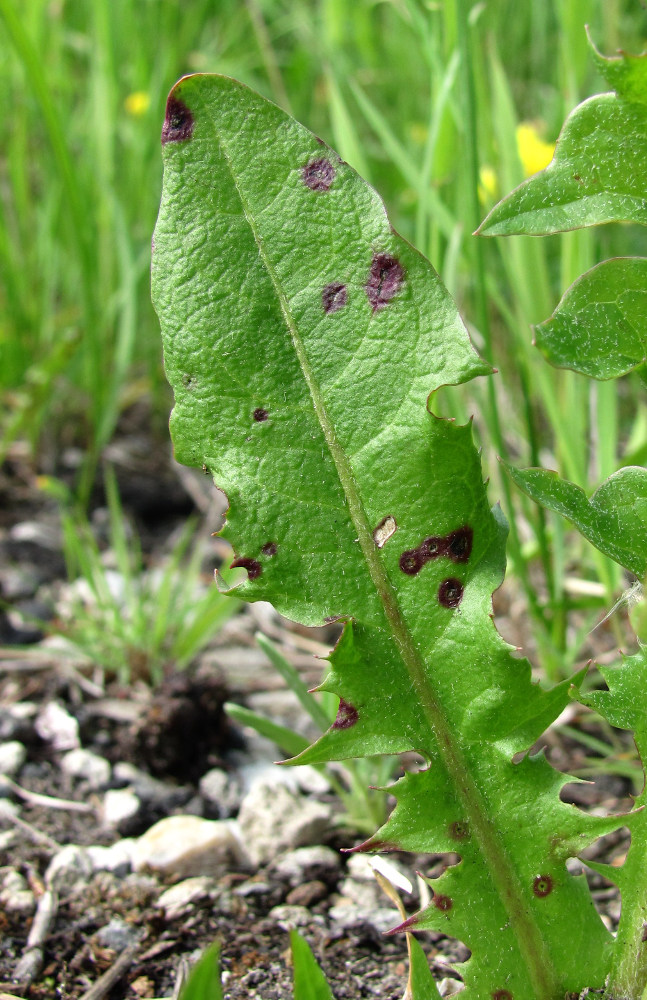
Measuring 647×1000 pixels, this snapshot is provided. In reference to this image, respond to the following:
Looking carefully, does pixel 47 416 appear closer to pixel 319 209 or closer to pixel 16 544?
pixel 16 544

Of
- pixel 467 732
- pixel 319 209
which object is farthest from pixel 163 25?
pixel 467 732

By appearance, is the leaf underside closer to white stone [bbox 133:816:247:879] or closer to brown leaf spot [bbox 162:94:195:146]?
brown leaf spot [bbox 162:94:195:146]

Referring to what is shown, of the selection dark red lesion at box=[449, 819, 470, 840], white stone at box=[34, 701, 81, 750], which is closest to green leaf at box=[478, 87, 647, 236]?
dark red lesion at box=[449, 819, 470, 840]

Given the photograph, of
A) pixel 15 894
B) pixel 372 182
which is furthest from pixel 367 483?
pixel 372 182

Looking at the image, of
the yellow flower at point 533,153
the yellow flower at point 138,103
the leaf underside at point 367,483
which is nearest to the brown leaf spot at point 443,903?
the leaf underside at point 367,483

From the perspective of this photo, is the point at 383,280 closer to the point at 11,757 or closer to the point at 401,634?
the point at 401,634

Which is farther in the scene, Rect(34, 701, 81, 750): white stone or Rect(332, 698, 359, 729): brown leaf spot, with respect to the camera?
Rect(34, 701, 81, 750): white stone
